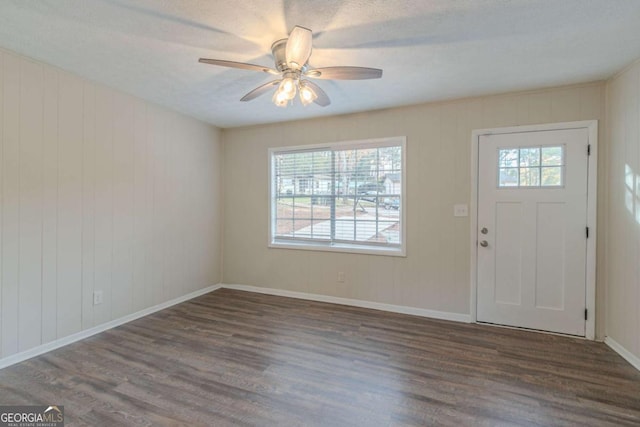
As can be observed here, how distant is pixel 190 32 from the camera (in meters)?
2.02

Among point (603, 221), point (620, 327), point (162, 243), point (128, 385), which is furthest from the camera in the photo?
point (162, 243)

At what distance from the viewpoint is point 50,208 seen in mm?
2562

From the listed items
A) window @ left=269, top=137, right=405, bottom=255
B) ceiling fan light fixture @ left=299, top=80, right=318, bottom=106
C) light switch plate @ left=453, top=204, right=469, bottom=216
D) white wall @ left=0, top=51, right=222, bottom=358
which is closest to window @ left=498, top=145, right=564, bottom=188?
light switch plate @ left=453, top=204, right=469, bottom=216

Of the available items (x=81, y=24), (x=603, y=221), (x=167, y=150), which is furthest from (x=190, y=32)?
(x=603, y=221)

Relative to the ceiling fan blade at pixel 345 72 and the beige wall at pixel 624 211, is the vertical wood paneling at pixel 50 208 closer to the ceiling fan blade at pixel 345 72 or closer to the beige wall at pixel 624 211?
the ceiling fan blade at pixel 345 72

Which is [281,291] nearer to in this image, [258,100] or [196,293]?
[196,293]

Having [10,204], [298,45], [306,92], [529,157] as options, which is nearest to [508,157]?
[529,157]

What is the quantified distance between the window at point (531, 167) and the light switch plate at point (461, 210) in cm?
39

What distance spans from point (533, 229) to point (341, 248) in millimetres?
2059

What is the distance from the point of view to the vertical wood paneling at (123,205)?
310 centimetres

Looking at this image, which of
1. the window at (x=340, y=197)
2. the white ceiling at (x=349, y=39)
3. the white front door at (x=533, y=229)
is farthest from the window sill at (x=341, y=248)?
the white ceiling at (x=349, y=39)

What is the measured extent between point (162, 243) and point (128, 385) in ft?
6.06

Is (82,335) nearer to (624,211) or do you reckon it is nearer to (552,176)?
(552,176)

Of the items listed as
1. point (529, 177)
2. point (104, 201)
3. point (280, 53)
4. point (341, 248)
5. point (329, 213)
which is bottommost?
point (341, 248)
